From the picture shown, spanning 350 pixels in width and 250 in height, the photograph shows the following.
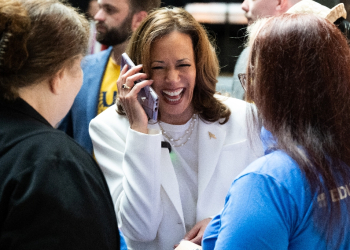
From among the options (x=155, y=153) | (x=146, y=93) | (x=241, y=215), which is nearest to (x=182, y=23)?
(x=146, y=93)

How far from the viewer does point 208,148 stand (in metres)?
2.14

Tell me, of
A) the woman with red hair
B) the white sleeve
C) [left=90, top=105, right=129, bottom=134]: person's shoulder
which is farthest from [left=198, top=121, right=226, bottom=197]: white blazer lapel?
the woman with red hair

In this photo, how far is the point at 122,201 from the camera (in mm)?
1926

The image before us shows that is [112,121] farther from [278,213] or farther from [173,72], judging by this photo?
[278,213]

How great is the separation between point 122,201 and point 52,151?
3.02 feet

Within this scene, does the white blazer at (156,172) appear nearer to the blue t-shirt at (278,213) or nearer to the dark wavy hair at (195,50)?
the dark wavy hair at (195,50)

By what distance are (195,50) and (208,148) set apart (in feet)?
1.84

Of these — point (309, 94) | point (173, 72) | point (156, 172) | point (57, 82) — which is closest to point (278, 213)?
point (309, 94)

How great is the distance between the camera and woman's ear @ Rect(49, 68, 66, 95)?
122 centimetres

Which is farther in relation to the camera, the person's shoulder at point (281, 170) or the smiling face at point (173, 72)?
the smiling face at point (173, 72)

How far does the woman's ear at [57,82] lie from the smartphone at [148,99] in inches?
30.1

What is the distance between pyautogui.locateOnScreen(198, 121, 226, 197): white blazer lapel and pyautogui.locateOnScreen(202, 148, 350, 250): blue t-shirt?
3.12 feet

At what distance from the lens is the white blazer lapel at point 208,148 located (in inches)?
80.9

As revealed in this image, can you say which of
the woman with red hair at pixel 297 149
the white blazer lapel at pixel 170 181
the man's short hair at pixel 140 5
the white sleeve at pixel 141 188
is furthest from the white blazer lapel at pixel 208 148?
the man's short hair at pixel 140 5
